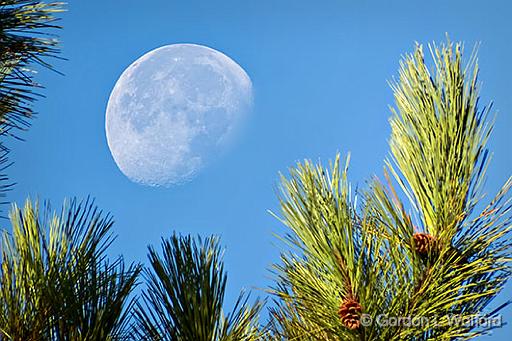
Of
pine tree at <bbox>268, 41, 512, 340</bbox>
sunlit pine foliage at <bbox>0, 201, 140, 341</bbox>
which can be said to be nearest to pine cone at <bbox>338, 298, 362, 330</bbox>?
pine tree at <bbox>268, 41, 512, 340</bbox>

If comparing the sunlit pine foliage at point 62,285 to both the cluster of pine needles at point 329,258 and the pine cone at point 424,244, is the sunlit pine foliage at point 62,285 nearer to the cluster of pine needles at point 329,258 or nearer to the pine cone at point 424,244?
the cluster of pine needles at point 329,258

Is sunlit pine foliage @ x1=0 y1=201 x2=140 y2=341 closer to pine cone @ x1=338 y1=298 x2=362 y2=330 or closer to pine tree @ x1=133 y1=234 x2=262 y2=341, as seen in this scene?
pine tree @ x1=133 y1=234 x2=262 y2=341

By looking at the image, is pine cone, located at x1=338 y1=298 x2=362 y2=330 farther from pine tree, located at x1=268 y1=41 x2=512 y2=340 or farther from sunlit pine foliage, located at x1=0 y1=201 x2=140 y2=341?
sunlit pine foliage, located at x1=0 y1=201 x2=140 y2=341

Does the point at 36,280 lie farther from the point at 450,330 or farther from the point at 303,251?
the point at 450,330

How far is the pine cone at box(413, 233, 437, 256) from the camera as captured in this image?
1.57 m

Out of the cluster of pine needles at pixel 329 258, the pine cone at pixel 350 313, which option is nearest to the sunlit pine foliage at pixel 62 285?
the cluster of pine needles at pixel 329 258

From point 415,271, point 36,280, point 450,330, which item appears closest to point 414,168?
point 415,271

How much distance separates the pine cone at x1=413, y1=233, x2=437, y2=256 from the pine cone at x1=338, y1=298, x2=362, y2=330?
0.63ft

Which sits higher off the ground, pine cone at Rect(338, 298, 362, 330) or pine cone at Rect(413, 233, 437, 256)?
pine cone at Rect(413, 233, 437, 256)

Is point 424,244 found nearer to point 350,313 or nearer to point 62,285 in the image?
point 350,313

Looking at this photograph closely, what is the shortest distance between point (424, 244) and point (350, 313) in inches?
9.1

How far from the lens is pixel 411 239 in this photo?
61.9 inches

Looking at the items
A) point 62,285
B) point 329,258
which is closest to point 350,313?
point 329,258

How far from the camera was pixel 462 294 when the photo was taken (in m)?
1.57
